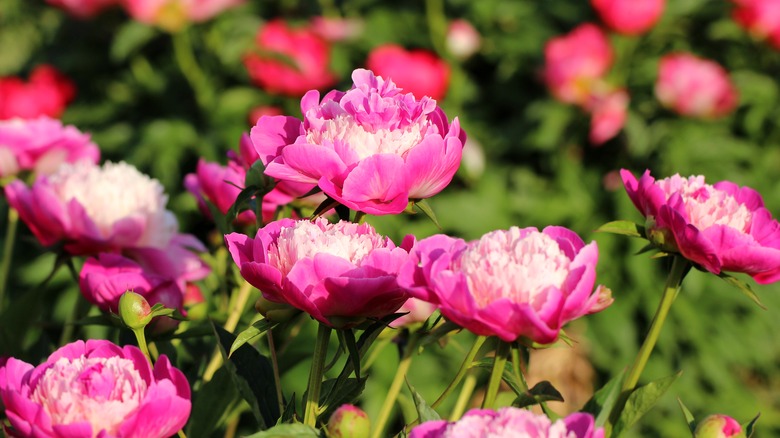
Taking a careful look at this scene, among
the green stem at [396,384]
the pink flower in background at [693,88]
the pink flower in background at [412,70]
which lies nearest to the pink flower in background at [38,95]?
the pink flower in background at [412,70]

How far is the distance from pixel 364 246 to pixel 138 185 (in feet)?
1.53

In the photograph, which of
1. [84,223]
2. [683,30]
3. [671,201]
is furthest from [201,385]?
[683,30]

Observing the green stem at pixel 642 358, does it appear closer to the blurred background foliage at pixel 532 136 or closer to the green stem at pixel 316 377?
the green stem at pixel 316 377

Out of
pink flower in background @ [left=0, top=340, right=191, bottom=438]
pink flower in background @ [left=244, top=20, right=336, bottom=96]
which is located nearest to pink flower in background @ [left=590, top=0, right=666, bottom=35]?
pink flower in background @ [left=244, top=20, right=336, bottom=96]

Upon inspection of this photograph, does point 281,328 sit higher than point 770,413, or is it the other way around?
point 281,328

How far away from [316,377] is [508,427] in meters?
0.18

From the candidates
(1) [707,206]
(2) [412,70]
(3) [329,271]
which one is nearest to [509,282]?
(3) [329,271]

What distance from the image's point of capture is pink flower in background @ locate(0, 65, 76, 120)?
2639mm

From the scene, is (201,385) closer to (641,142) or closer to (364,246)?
(364,246)

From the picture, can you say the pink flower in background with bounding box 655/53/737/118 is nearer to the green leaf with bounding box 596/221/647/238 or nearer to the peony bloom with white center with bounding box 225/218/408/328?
the green leaf with bounding box 596/221/647/238

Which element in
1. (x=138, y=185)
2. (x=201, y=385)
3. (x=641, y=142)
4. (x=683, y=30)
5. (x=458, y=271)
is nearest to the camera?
(x=458, y=271)

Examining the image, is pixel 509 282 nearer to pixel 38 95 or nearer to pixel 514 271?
pixel 514 271

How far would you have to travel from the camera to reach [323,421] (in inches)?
27.7

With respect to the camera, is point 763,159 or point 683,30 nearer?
point 763,159
